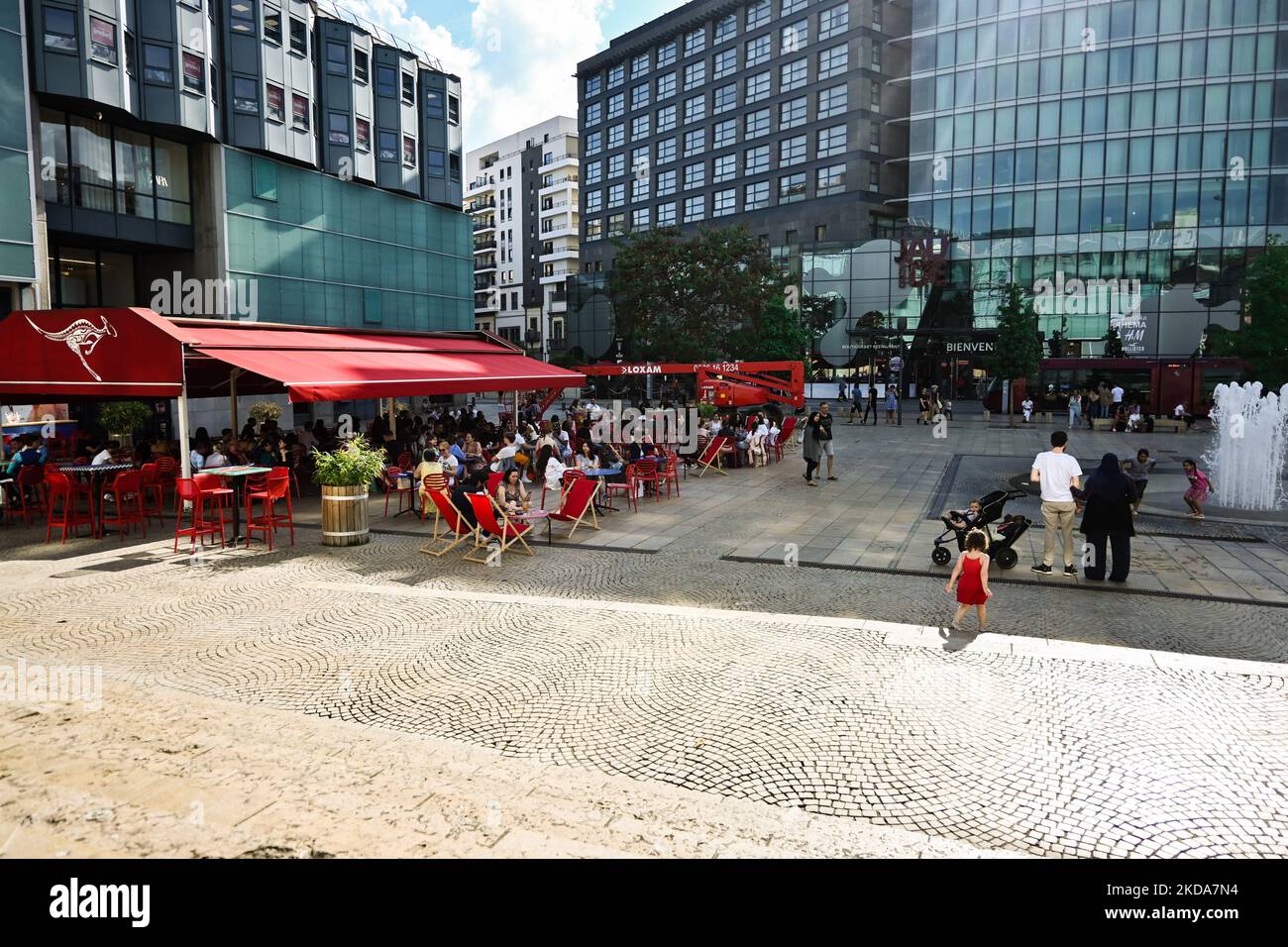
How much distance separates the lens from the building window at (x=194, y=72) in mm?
29219

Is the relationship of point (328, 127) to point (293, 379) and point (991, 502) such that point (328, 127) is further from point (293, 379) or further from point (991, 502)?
point (991, 502)

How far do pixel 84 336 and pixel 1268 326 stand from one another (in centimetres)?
4169

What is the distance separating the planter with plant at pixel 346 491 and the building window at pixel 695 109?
66.0 metres

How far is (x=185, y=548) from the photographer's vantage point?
11.8m

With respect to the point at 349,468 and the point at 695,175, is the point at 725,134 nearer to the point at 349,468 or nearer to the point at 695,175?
the point at 695,175

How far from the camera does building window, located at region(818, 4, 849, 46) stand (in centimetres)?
5947

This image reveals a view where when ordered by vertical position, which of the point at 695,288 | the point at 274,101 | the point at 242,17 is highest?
the point at 242,17

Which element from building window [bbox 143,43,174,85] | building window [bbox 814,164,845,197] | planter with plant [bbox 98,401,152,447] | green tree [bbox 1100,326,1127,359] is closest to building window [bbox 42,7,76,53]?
building window [bbox 143,43,174,85]

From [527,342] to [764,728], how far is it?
9240 cm

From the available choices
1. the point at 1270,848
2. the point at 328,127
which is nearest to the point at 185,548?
the point at 1270,848

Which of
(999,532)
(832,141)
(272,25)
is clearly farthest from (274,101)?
(832,141)

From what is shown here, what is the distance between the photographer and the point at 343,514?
12.1 m

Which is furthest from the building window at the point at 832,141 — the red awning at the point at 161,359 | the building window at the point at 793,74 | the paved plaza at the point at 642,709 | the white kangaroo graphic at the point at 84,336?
the white kangaroo graphic at the point at 84,336

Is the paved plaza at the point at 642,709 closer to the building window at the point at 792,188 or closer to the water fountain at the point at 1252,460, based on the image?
the water fountain at the point at 1252,460
